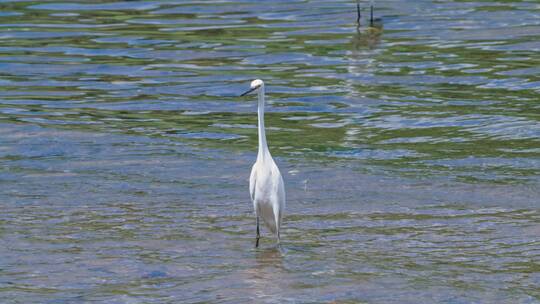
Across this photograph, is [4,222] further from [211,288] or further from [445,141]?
[445,141]

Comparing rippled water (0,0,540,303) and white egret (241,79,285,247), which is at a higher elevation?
white egret (241,79,285,247)

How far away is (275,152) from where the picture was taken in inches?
568

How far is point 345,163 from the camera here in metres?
13.8

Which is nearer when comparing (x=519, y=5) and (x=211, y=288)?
(x=211, y=288)

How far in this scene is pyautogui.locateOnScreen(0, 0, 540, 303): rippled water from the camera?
31.9ft

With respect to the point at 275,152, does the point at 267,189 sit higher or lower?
higher

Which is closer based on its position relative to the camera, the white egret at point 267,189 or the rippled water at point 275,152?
the rippled water at point 275,152

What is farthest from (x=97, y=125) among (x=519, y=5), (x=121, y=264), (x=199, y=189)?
(x=519, y=5)

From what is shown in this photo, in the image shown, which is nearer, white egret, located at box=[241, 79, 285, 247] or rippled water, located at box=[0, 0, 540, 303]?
rippled water, located at box=[0, 0, 540, 303]

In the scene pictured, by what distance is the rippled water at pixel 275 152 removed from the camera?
973cm

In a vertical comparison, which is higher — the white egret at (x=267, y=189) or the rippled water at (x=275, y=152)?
the white egret at (x=267, y=189)

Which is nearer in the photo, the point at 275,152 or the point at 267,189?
the point at 267,189

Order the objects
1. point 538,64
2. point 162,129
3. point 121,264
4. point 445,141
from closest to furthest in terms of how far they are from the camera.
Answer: point 121,264, point 445,141, point 162,129, point 538,64

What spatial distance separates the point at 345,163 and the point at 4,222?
13.5ft
